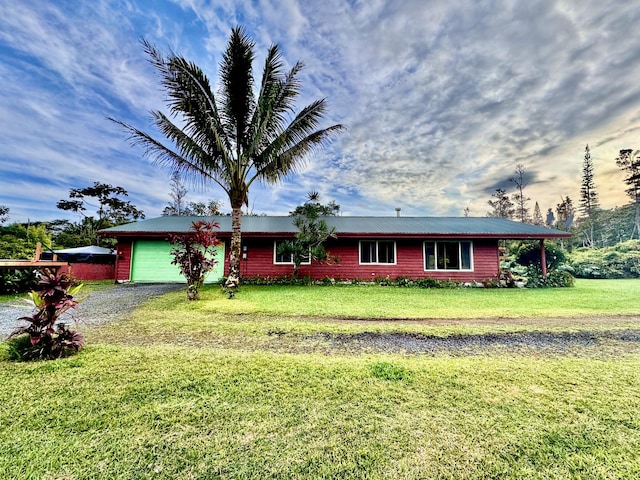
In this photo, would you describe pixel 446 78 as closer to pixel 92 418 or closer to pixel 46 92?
pixel 92 418

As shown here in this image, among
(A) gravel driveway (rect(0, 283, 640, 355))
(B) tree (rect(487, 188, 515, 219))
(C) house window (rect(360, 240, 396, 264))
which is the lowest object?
(A) gravel driveway (rect(0, 283, 640, 355))

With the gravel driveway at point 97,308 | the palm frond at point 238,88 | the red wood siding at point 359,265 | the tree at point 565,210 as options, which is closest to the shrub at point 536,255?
the red wood siding at point 359,265

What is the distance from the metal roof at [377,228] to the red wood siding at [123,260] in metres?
0.63

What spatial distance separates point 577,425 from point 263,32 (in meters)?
12.3

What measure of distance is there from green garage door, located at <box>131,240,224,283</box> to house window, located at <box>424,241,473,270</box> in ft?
31.3

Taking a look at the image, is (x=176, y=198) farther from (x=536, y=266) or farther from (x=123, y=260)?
(x=536, y=266)

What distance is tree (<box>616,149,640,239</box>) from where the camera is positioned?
2982cm

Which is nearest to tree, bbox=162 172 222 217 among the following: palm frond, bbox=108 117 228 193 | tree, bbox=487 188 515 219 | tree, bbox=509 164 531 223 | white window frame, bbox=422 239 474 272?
palm frond, bbox=108 117 228 193

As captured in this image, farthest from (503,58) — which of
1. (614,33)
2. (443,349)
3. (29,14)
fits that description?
(29,14)

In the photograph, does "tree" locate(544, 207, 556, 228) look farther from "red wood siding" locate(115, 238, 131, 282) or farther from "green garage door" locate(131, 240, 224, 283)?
"red wood siding" locate(115, 238, 131, 282)

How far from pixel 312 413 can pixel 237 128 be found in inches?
375

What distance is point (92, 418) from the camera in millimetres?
2193

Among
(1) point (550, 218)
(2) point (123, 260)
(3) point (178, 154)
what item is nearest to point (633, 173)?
(1) point (550, 218)

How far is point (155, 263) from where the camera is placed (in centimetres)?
1255
